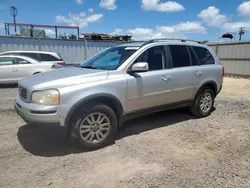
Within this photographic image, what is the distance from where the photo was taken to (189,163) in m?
3.44

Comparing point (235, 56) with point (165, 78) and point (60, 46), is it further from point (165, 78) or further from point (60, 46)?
point (165, 78)

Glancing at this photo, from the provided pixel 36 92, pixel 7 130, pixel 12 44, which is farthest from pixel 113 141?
pixel 12 44

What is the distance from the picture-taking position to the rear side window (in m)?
4.87

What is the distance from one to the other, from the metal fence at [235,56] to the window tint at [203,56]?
1090 centimetres

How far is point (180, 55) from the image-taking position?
5023mm

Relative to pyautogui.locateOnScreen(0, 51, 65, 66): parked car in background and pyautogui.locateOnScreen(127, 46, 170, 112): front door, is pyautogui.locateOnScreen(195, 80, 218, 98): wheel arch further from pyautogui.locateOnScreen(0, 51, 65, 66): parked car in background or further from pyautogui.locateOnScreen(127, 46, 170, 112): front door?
pyautogui.locateOnScreen(0, 51, 65, 66): parked car in background

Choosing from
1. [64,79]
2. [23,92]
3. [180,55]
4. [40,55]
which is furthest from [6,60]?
[180,55]

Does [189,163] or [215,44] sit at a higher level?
[215,44]

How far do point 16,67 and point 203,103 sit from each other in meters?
8.01

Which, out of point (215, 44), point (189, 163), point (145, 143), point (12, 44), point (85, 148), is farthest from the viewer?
point (215, 44)

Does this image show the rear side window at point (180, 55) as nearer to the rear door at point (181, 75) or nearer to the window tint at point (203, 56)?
the rear door at point (181, 75)

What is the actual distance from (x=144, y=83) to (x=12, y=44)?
1306cm

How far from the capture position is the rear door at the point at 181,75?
15.7 ft

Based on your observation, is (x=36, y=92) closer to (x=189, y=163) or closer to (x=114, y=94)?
(x=114, y=94)
